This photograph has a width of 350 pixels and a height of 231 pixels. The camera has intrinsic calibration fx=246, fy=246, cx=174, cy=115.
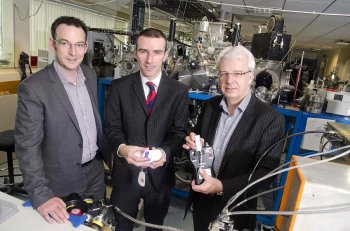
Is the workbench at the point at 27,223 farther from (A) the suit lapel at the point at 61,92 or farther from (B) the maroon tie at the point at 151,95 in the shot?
(B) the maroon tie at the point at 151,95

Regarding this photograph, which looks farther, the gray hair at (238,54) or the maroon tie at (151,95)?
the maroon tie at (151,95)

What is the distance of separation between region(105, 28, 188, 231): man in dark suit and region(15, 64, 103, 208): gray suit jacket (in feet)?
0.50

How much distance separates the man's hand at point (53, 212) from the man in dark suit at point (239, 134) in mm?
522

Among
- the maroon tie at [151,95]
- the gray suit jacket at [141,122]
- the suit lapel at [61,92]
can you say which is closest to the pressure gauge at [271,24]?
the gray suit jacket at [141,122]

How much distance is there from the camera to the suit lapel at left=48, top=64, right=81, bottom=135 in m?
1.18

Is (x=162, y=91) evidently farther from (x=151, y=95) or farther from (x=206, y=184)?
(x=206, y=184)

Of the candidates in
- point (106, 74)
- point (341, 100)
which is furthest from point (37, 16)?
point (341, 100)

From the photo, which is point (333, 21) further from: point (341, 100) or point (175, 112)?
point (175, 112)

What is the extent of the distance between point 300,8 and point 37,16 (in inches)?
197

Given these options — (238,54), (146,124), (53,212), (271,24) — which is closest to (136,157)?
(146,124)

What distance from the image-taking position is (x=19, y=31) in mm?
3148

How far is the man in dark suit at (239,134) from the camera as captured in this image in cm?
108

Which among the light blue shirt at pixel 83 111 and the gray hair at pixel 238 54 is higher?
the gray hair at pixel 238 54

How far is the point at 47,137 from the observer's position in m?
1.17
